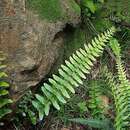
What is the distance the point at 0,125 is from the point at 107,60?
74.1 inches

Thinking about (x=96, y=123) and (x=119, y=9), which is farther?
(x=119, y=9)

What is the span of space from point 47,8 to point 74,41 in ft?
2.37

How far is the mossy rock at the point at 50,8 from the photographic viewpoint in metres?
3.97

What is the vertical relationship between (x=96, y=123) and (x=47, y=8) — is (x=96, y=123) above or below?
below

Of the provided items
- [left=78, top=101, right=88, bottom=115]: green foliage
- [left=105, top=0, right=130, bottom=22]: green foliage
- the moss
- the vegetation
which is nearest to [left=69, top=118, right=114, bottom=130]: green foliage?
the vegetation

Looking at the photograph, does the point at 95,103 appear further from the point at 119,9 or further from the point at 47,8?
the point at 119,9

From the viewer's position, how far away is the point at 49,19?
4090 mm

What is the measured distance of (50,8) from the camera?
13.7 feet

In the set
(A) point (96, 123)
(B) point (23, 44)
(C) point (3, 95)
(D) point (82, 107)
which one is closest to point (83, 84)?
(D) point (82, 107)

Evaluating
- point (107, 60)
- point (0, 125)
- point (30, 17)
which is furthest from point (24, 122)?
point (107, 60)

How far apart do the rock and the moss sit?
607 mm

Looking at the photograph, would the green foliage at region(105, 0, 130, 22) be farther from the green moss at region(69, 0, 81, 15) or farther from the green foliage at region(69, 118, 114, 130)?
the green foliage at region(69, 118, 114, 130)

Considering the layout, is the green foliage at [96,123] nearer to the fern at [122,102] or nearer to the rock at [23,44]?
the fern at [122,102]

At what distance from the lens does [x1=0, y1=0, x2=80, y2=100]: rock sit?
11.8 feet
